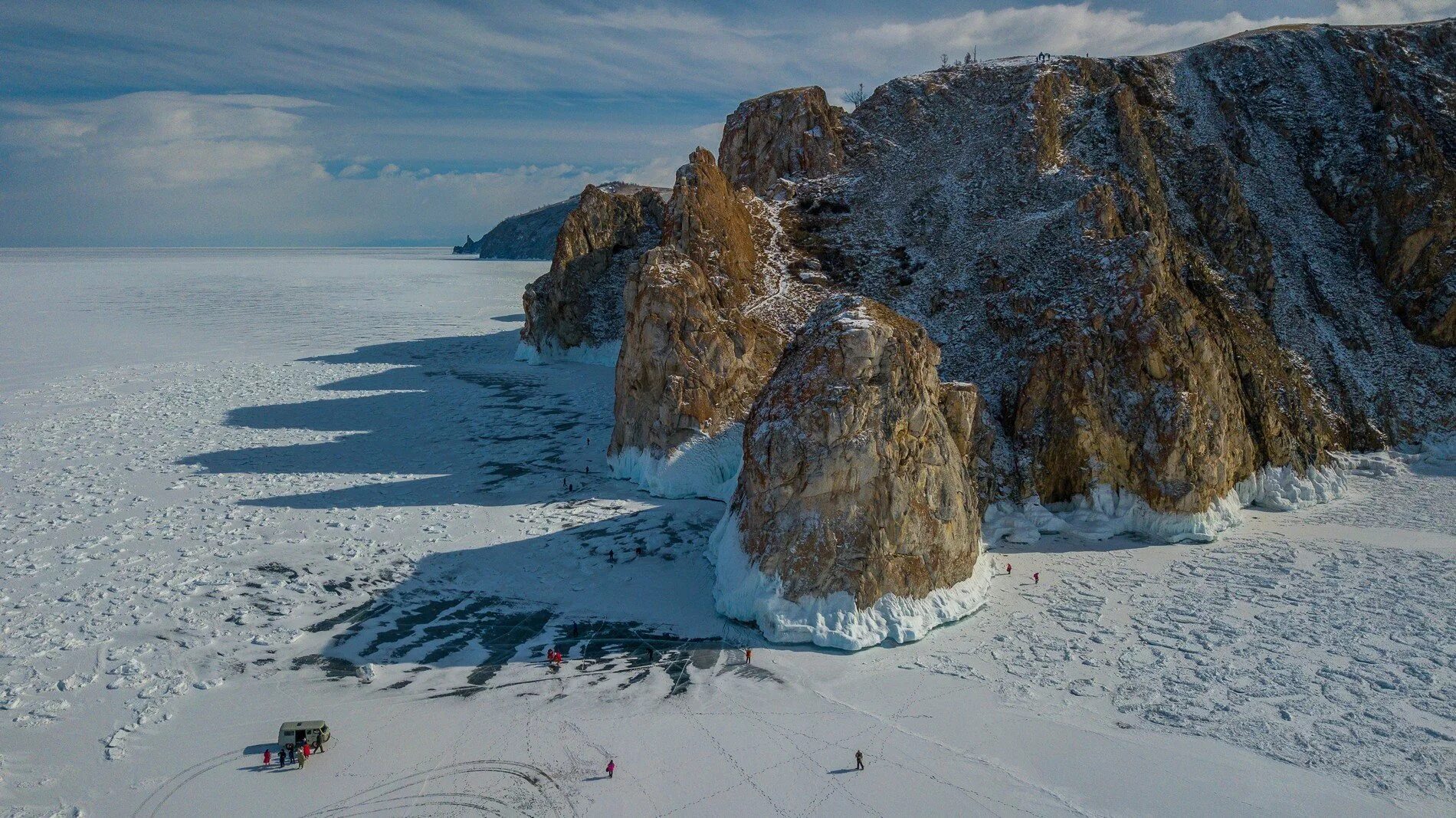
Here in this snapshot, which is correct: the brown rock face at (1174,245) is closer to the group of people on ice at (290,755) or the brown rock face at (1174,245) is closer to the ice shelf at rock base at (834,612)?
the ice shelf at rock base at (834,612)

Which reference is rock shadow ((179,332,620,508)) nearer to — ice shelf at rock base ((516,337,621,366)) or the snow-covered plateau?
the snow-covered plateau

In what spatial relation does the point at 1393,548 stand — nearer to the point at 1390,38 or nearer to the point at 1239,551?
the point at 1239,551

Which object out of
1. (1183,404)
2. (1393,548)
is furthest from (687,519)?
(1393,548)

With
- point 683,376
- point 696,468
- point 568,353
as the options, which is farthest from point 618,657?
point 568,353

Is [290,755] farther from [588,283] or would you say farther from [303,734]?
[588,283]

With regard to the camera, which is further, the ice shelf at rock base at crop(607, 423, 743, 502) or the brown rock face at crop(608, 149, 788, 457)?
the brown rock face at crop(608, 149, 788, 457)

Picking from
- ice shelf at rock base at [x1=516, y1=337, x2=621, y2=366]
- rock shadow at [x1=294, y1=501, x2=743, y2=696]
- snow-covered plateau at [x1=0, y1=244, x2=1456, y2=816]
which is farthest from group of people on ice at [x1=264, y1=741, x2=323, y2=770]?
ice shelf at rock base at [x1=516, y1=337, x2=621, y2=366]
